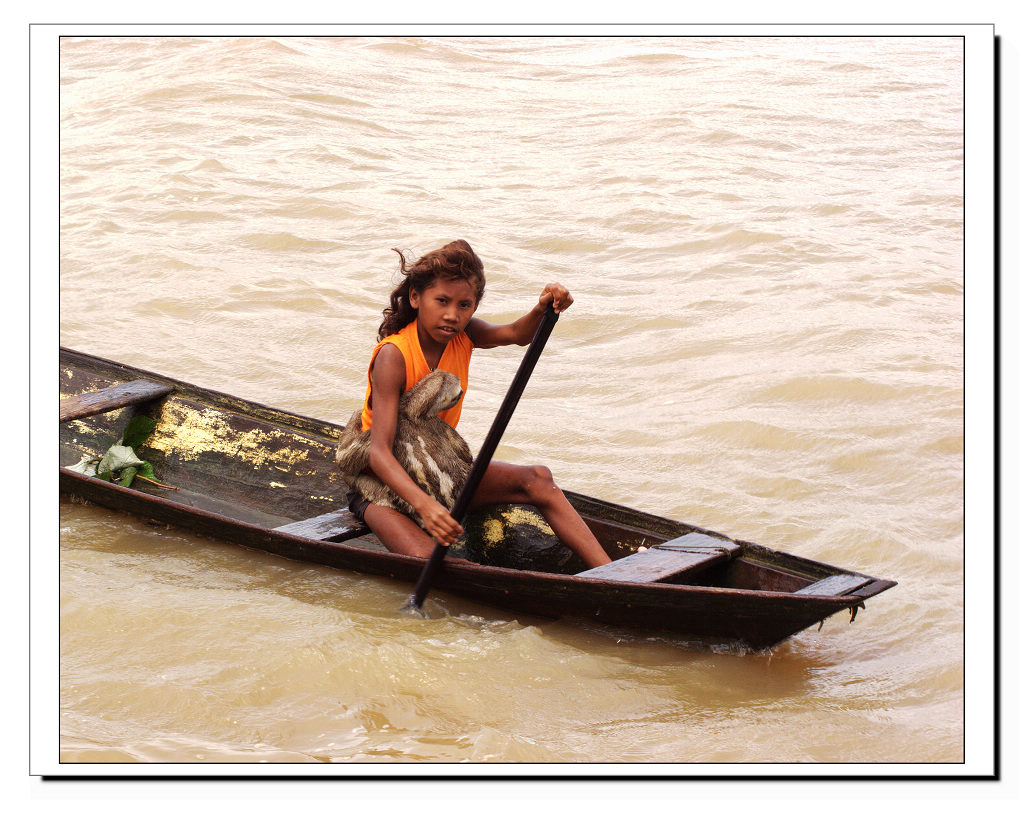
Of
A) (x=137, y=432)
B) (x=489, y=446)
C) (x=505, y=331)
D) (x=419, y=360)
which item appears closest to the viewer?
(x=489, y=446)

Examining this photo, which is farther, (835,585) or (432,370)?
(432,370)

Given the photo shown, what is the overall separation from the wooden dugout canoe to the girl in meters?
0.12

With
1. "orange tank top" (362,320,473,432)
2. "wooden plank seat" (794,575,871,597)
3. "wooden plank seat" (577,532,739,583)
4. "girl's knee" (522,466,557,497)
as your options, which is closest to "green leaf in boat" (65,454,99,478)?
"orange tank top" (362,320,473,432)

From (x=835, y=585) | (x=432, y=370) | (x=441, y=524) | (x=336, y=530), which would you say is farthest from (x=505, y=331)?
(x=835, y=585)

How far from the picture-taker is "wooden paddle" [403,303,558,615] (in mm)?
3000

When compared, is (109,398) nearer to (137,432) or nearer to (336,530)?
(137,432)

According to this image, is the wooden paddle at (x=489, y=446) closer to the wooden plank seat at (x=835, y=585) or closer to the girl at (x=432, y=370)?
the girl at (x=432, y=370)

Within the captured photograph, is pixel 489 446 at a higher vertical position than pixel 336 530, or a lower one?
higher

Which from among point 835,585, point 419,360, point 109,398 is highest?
point 419,360

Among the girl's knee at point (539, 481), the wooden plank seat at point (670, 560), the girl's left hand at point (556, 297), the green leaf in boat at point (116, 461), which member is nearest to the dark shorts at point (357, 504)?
the girl's knee at point (539, 481)

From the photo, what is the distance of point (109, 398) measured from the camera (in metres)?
4.38

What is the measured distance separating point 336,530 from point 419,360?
670mm

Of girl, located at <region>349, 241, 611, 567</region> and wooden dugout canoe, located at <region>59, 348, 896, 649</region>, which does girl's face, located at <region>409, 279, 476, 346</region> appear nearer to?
girl, located at <region>349, 241, 611, 567</region>
